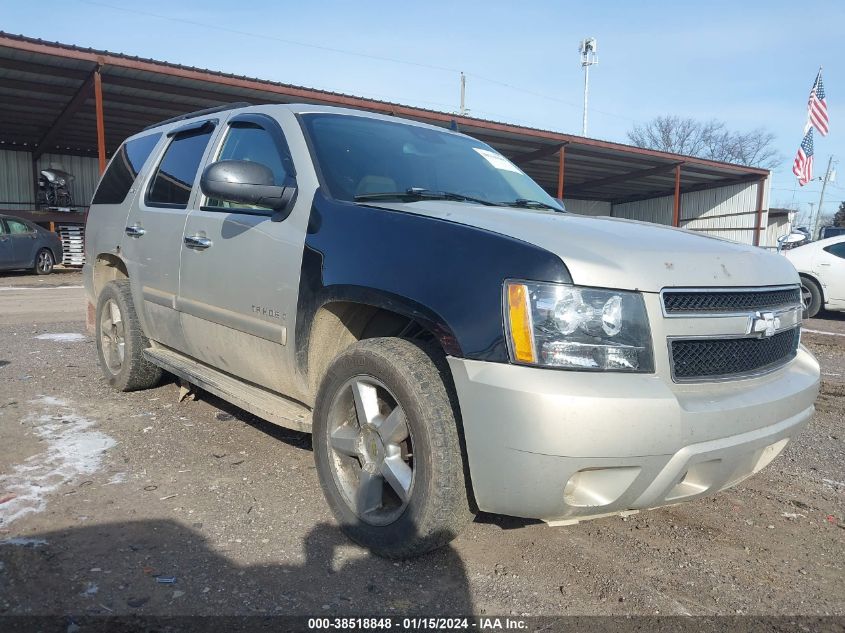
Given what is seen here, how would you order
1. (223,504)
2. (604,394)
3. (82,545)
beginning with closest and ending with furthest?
(604,394) → (82,545) → (223,504)

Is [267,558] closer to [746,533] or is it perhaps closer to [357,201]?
[357,201]

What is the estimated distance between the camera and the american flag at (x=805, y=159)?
23.8 meters

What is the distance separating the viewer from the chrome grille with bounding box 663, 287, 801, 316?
2150 mm

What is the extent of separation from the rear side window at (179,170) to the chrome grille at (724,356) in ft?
9.30

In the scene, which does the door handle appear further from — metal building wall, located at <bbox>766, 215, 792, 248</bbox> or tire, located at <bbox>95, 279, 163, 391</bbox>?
metal building wall, located at <bbox>766, 215, 792, 248</bbox>

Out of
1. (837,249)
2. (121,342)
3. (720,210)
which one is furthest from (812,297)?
(720,210)

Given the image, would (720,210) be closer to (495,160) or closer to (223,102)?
(223,102)

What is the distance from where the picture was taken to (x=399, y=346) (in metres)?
2.43

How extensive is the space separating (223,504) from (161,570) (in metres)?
0.58

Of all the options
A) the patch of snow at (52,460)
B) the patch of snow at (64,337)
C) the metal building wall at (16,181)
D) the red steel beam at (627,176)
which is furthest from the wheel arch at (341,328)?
the metal building wall at (16,181)

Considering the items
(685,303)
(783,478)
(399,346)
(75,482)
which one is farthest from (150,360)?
(783,478)

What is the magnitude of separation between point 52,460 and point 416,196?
2363 mm

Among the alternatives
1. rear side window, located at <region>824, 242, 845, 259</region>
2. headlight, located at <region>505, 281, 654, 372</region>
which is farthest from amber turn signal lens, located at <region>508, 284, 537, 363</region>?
rear side window, located at <region>824, 242, 845, 259</region>

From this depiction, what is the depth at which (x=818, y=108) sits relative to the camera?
2319cm
